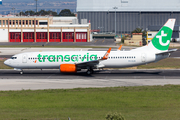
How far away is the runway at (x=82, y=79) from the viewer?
3481 centimetres

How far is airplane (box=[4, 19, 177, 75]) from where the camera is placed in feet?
138

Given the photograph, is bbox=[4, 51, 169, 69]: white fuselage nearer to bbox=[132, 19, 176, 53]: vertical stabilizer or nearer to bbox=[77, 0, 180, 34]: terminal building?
bbox=[132, 19, 176, 53]: vertical stabilizer

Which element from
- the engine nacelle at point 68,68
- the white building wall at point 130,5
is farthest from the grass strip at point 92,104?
the white building wall at point 130,5

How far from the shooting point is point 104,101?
25.2m

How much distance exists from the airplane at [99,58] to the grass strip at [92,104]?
11.4 m

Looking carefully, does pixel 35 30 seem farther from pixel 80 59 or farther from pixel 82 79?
pixel 82 79

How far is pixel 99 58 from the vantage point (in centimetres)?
4281

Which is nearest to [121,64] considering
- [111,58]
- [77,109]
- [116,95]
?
[111,58]

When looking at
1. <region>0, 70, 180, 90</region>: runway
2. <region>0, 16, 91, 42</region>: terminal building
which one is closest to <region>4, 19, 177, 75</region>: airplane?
<region>0, 70, 180, 90</region>: runway

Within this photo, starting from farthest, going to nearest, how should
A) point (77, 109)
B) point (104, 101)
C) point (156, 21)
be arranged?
point (156, 21), point (104, 101), point (77, 109)

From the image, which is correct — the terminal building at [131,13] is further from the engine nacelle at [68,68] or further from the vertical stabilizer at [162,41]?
the engine nacelle at [68,68]

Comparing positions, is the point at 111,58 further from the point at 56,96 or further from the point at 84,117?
the point at 84,117

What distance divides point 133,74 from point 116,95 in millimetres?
16202

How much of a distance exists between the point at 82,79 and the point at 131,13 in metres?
139
